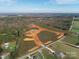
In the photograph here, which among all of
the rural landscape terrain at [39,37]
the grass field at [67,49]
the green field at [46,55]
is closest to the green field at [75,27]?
the rural landscape terrain at [39,37]

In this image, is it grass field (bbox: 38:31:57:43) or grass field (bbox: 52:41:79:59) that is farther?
grass field (bbox: 38:31:57:43)

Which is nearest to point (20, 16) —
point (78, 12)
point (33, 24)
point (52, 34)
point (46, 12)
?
point (33, 24)

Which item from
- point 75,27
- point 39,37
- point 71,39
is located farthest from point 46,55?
point 75,27

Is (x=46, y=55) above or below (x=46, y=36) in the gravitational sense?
below

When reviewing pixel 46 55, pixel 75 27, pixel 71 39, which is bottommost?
pixel 46 55

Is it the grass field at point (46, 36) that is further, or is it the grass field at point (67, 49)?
the grass field at point (46, 36)

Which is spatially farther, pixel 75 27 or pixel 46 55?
pixel 75 27

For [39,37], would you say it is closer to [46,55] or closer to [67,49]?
[46,55]

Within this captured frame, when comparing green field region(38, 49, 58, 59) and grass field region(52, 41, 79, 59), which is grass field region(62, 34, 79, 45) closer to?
grass field region(52, 41, 79, 59)

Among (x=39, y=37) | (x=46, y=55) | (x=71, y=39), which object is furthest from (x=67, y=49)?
(x=39, y=37)

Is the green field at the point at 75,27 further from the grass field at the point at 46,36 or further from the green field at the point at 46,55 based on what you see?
the green field at the point at 46,55

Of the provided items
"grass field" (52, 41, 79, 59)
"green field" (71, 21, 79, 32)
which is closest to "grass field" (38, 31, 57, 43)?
"grass field" (52, 41, 79, 59)
